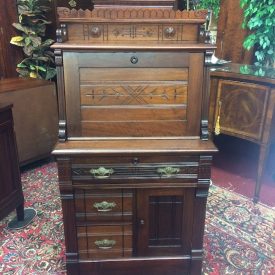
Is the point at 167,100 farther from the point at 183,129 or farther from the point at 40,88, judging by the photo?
the point at 40,88

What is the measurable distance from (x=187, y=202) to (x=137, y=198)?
252 millimetres

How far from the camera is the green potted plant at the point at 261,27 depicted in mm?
2566

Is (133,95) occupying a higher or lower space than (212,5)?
lower

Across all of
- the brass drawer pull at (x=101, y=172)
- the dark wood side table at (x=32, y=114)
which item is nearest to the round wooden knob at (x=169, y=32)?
the brass drawer pull at (x=101, y=172)

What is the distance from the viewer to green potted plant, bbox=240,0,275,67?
8.42 feet

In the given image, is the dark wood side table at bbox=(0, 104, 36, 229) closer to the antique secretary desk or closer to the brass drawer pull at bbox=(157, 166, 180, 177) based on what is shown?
the antique secretary desk

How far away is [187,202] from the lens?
159 centimetres

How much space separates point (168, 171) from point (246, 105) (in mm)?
1147

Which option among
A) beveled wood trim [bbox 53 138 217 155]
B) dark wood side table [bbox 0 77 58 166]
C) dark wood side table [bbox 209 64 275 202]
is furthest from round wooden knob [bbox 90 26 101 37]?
dark wood side table [bbox 0 77 58 166]

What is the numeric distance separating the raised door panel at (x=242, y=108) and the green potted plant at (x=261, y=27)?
0.57 meters

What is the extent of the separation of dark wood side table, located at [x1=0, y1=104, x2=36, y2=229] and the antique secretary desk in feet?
2.22

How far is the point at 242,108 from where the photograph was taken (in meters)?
2.39

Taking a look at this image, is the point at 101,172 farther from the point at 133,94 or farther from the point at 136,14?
the point at 136,14

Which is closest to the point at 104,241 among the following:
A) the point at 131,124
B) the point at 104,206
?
the point at 104,206
